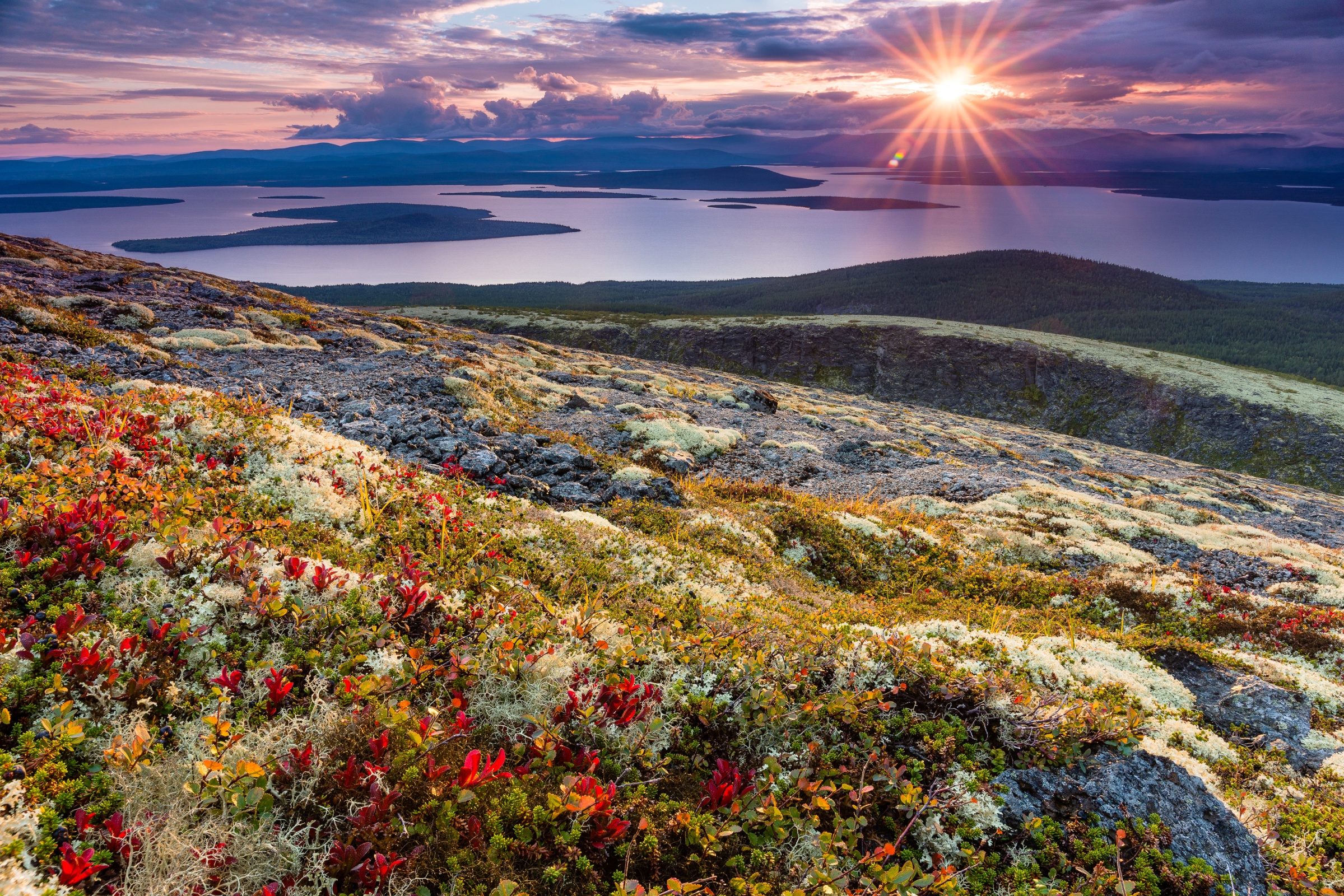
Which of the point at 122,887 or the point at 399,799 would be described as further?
the point at 399,799

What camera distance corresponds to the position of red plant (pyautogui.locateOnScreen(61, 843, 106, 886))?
3488mm

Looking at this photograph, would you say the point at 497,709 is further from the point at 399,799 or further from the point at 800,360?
the point at 800,360

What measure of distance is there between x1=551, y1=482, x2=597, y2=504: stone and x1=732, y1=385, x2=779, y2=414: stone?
28.1m

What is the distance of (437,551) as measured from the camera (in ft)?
28.5

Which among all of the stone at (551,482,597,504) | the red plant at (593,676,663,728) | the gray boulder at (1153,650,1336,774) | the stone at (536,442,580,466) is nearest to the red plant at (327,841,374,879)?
the red plant at (593,676,663,728)

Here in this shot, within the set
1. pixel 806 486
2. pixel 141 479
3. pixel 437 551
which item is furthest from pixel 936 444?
pixel 141 479

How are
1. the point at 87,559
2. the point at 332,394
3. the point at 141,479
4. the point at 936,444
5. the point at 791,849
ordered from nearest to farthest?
the point at 791,849, the point at 87,559, the point at 141,479, the point at 332,394, the point at 936,444

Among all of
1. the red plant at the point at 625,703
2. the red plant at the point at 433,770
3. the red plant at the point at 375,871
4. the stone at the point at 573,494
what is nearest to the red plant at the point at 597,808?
the red plant at the point at 625,703

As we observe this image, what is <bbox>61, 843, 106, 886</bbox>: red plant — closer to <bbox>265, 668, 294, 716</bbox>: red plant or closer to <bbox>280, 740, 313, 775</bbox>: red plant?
<bbox>280, 740, 313, 775</bbox>: red plant

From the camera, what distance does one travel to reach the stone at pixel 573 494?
1500cm

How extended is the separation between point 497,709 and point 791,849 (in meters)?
2.80

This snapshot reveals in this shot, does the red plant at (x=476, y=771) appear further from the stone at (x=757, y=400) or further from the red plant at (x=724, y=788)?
the stone at (x=757, y=400)

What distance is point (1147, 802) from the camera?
6.33 meters

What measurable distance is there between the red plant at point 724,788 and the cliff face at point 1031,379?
339ft
